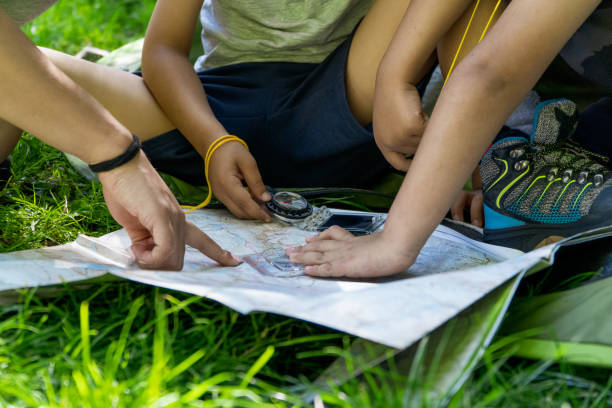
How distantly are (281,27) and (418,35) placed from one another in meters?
0.36

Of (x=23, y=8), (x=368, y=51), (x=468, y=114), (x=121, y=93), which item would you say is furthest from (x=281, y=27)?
(x=468, y=114)

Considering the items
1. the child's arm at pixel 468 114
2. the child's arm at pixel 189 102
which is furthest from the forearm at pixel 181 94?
the child's arm at pixel 468 114

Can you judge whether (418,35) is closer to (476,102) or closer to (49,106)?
(476,102)

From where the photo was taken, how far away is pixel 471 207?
4.11 feet

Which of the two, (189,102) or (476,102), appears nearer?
(476,102)

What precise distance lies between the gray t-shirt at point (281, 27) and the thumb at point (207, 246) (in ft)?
1.80

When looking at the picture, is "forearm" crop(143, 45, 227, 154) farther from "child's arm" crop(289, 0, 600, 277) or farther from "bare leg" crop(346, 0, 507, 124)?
"child's arm" crop(289, 0, 600, 277)

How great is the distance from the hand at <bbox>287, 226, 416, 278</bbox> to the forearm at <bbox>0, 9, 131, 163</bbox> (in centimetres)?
32

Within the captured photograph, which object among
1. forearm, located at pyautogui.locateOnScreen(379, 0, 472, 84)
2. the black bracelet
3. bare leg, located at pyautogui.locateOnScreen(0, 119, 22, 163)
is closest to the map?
the black bracelet

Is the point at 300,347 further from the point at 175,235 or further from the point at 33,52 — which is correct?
the point at 33,52

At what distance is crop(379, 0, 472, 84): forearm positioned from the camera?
1006mm

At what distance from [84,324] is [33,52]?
1.12 ft

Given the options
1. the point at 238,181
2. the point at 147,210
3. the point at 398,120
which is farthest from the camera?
the point at 238,181

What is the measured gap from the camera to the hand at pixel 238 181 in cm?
113
